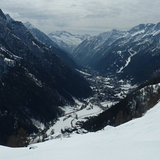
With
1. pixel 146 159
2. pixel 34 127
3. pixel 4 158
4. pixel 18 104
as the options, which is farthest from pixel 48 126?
pixel 146 159

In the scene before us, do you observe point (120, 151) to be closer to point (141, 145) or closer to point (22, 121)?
point (141, 145)

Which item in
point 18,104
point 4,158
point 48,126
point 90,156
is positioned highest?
point 90,156

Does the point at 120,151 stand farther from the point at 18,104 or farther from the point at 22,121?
the point at 18,104

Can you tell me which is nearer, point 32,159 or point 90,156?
point 90,156

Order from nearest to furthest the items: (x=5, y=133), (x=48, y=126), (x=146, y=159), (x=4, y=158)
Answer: (x=146, y=159) < (x=4, y=158) < (x=5, y=133) < (x=48, y=126)

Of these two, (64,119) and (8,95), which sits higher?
(8,95)

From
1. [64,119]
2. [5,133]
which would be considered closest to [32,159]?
[5,133]

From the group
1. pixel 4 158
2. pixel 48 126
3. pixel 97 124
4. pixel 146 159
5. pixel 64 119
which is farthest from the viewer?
pixel 64 119

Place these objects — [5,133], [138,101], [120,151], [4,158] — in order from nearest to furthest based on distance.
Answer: [120,151] < [4,158] < [138,101] < [5,133]

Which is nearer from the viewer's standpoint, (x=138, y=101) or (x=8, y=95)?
(x=138, y=101)
